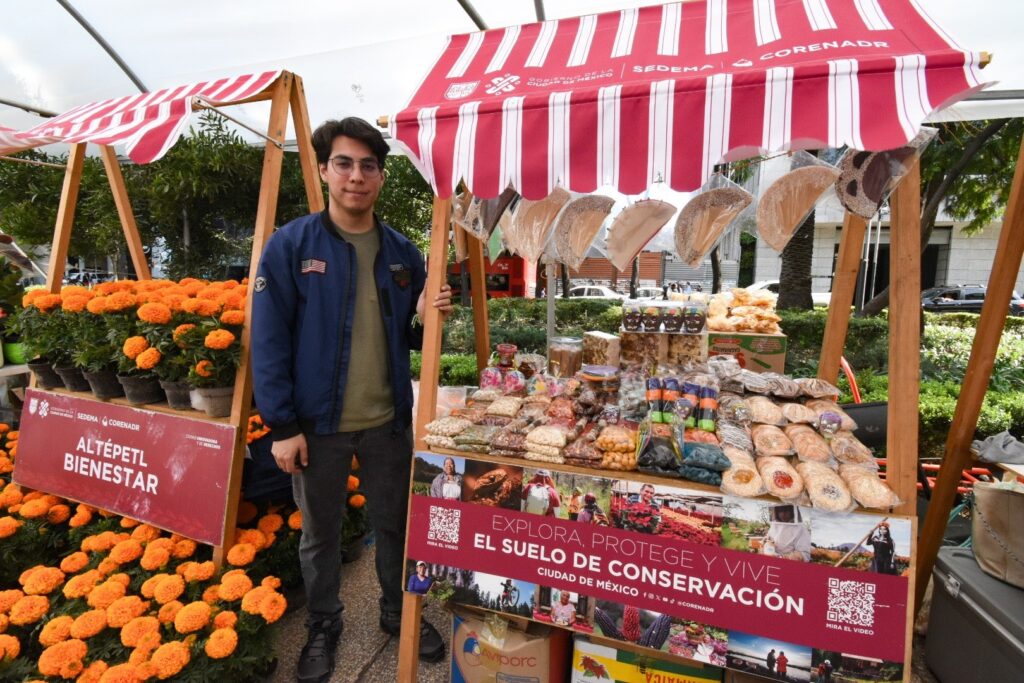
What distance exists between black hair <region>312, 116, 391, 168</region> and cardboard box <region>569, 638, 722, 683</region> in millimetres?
2188

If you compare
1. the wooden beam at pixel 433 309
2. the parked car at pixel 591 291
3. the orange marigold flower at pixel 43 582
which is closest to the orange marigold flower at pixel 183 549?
the orange marigold flower at pixel 43 582

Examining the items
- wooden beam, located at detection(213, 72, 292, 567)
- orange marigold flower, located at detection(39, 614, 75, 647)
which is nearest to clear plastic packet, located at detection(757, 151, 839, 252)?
wooden beam, located at detection(213, 72, 292, 567)

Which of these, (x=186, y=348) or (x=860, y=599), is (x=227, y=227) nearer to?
(x=186, y=348)

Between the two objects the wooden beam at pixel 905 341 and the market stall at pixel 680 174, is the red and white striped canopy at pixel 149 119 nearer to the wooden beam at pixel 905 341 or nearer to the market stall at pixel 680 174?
the market stall at pixel 680 174

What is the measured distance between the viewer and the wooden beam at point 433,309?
6.86 ft

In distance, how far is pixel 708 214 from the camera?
113 inches

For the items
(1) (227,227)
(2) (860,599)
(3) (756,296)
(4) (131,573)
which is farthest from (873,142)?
(1) (227,227)

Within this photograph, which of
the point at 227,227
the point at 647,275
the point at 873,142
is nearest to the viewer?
the point at 873,142

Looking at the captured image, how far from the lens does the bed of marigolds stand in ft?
6.52

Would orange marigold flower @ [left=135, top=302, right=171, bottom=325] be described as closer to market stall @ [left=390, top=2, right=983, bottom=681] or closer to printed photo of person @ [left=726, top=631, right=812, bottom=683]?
market stall @ [left=390, top=2, right=983, bottom=681]

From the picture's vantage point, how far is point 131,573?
2461 millimetres

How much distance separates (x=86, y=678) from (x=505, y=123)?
8.50 feet

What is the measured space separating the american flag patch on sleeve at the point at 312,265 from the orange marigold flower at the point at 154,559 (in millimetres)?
1563

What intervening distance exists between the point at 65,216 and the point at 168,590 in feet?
9.56
